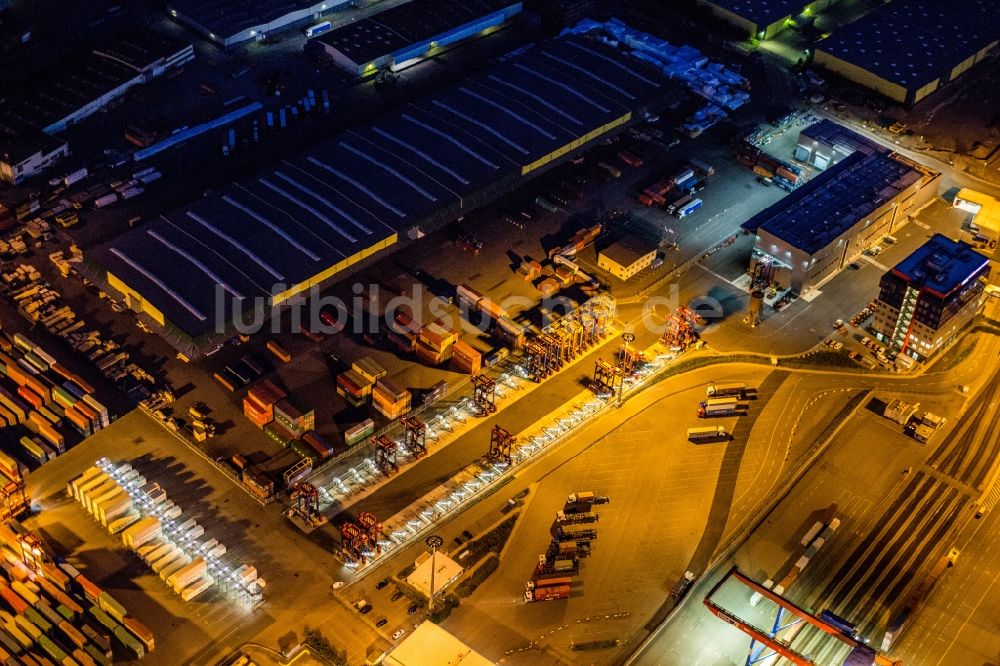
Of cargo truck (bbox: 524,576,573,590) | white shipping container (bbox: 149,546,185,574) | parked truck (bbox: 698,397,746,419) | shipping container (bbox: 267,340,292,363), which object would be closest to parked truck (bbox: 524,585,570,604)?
cargo truck (bbox: 524,576,573,590)

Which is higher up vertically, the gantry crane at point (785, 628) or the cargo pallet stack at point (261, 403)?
the cargo pallet stack at point (261, 403)

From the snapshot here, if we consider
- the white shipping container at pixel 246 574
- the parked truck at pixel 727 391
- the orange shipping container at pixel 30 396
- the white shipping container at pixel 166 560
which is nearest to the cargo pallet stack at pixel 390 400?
the white shipping container at pixel 246 574

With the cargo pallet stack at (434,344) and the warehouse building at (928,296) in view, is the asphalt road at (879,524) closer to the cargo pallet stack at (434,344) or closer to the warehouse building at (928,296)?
the warehouse building at (928,296)

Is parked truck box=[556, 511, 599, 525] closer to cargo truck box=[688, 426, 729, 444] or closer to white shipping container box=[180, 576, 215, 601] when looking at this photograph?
cargo truck box=[688, 426, 729, 444]

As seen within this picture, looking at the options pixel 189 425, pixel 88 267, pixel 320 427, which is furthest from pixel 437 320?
pixel 88 267

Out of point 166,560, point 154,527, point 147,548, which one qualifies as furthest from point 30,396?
point 166,560

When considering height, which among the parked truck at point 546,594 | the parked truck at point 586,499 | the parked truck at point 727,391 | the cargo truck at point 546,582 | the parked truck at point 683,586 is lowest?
the parked truck at point 683,586
